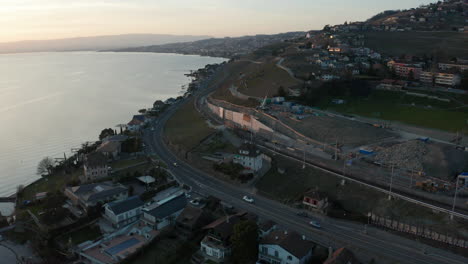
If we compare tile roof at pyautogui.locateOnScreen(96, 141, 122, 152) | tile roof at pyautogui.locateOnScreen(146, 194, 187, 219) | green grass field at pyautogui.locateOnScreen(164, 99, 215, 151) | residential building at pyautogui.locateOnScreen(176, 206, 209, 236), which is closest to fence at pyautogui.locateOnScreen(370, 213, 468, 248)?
residential building at pyautogui.locateOnScreen(176, 206, 209, 236)

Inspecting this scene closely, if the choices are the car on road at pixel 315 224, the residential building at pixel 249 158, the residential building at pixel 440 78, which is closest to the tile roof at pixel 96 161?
the residential building at pixel 249 158

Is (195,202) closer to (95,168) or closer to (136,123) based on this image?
(95,168)

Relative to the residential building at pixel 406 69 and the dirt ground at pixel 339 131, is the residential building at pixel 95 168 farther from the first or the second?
the residential building at pixel 406 69

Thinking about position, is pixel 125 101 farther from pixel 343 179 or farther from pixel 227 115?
pixel 343 179

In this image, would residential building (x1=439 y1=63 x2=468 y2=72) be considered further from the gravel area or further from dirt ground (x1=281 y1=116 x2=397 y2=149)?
the gravel area

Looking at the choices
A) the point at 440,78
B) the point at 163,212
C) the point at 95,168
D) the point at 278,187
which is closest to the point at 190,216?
the point at 163,212
